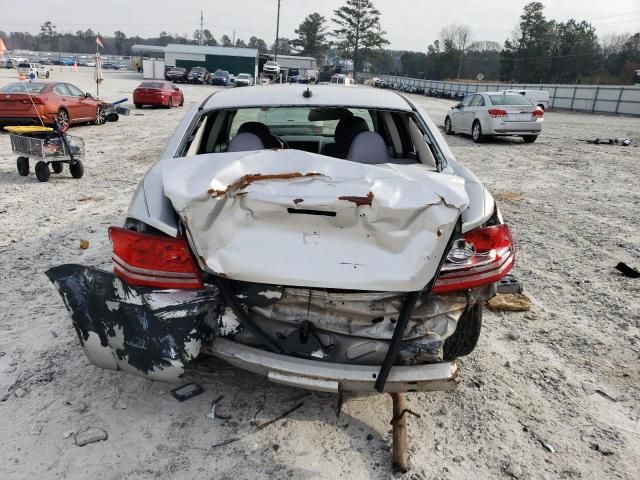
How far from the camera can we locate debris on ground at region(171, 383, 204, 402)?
2.79 metres

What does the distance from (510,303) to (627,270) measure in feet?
5.29

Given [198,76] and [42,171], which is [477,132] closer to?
[42,171]

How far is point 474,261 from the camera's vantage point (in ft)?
7.57

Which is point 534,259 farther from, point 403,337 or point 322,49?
point 322,49

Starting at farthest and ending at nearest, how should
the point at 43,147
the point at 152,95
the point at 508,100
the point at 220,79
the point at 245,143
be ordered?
the point at 220,79, the point at 152,95, the point at 508,100, the point at 43,147, the point at 245,143

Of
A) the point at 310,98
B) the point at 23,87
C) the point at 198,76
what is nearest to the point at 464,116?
the point at 23,87

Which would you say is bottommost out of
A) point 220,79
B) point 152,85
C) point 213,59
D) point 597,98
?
point 152,85

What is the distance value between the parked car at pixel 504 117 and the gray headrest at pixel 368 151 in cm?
1227

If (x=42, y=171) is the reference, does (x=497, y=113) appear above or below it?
above

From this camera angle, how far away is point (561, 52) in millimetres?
68812

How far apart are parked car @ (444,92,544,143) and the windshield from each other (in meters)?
11.1

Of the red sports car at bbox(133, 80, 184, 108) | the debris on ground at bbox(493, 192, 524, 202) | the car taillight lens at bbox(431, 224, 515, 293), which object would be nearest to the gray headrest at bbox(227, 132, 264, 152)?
the car taillight lens at bbox(431, 224, 515, 293)

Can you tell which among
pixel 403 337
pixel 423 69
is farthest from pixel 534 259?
pixel 423 69

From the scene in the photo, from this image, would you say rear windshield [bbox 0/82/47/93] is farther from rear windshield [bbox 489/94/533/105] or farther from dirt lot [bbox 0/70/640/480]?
rear windshield [bbox 489/94/533/105]
